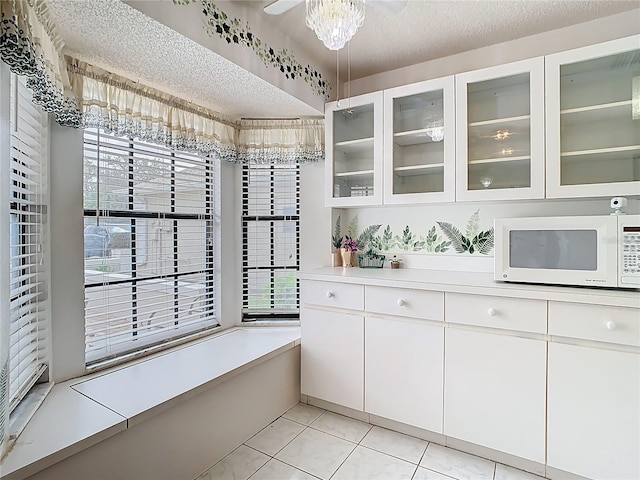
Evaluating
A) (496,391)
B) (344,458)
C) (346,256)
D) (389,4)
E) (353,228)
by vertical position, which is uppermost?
(389,4)

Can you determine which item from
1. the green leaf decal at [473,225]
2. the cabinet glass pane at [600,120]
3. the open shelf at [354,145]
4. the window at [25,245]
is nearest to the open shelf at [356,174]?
the open shelf at [354,145]

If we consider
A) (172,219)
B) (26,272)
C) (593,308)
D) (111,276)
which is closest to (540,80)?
(593,308)

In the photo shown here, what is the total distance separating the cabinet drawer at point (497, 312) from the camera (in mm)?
1681

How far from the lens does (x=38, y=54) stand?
125 cm

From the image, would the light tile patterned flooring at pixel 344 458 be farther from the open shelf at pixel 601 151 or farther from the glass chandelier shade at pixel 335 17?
the glass chandelier shade at pixel 335 17

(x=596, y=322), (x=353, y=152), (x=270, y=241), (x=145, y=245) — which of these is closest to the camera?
(x=596, y=322)

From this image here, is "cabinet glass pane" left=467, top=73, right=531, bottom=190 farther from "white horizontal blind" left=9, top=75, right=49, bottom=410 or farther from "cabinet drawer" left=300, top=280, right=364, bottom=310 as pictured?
"white horizontal blind" left=9, top=75, right=49, bottom=410

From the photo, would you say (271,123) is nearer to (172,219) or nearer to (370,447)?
(172,219)

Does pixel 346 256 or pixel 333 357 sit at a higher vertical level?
pixel 346 256

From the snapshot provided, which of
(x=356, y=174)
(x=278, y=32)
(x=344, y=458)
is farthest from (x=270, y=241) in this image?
(x=344, y=458)

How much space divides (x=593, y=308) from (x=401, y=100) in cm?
159

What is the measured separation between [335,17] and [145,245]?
1672 mm

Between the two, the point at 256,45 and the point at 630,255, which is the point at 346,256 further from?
the point at 630,255

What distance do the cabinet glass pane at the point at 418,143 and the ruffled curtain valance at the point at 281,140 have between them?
60cm
